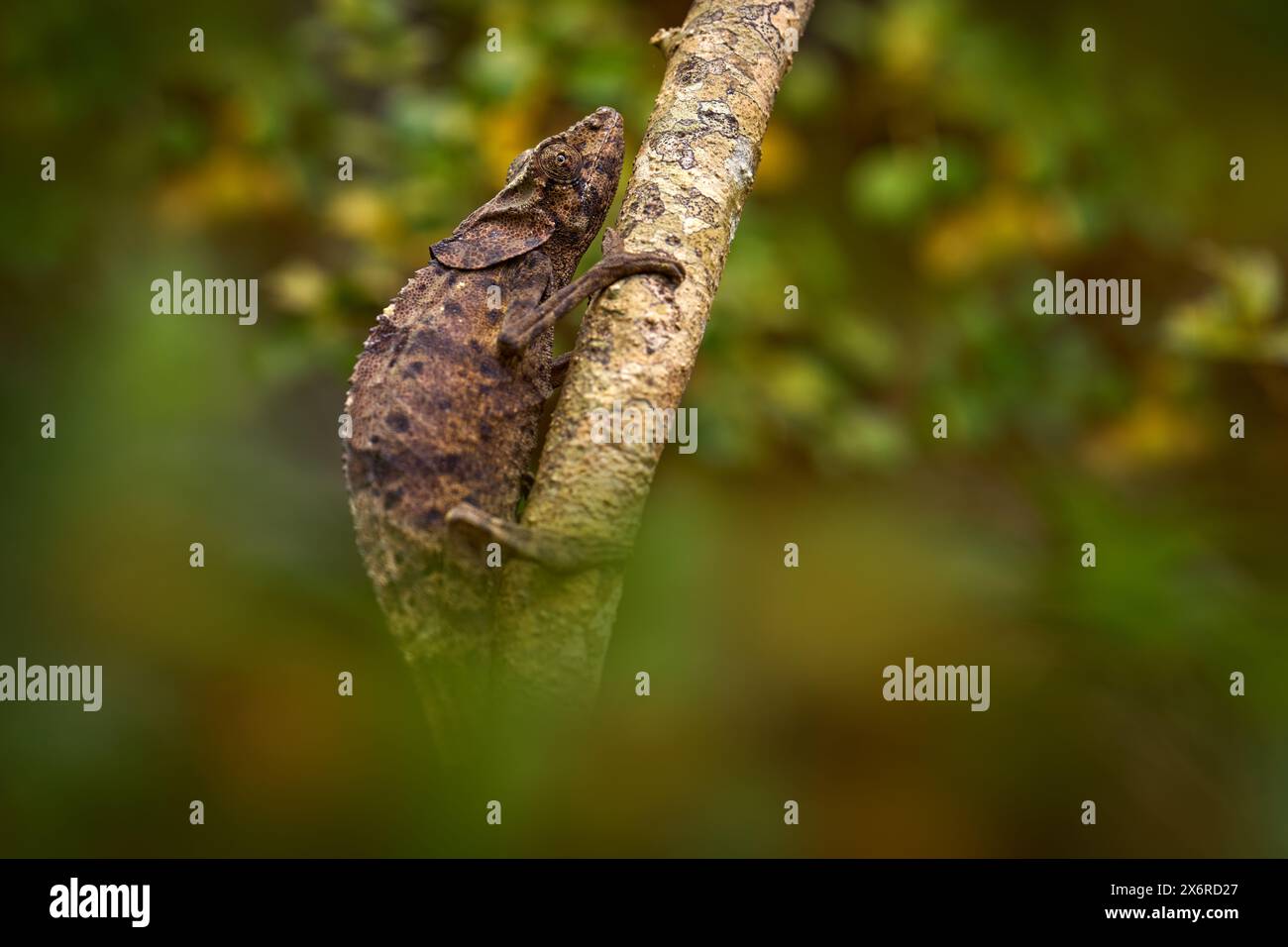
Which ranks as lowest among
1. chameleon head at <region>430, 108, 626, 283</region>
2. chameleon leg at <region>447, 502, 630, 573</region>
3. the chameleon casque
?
chameleon leg at <region>447, 502, 630, 573</region>

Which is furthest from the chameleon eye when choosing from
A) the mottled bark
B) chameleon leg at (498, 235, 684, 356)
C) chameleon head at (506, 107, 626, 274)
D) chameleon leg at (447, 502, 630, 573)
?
chameleon leg at (447, 502, 630, 573)

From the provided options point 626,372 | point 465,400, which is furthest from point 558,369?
point 626,372

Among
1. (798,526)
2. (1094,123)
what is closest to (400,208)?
(798,526)

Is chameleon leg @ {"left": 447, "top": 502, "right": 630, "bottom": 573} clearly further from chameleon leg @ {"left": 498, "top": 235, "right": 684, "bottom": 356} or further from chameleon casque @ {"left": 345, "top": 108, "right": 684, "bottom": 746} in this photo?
→ chameleon leg @ {"left": 498, "top": 235, "right": 684, "bottom": 356}

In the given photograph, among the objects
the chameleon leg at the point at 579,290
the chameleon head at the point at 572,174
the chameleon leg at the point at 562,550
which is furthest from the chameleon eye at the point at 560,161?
the chameleon leg at the point at 562,550

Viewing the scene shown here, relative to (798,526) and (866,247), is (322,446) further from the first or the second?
(866,247)

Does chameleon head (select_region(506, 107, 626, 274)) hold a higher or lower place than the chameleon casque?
higher

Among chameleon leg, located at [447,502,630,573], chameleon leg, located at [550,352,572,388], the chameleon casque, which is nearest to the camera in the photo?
chameleon leg, located at [447,502,630,573]
